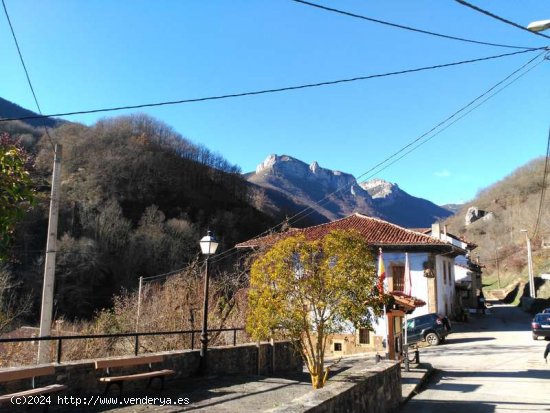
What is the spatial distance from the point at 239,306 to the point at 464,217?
89752mm

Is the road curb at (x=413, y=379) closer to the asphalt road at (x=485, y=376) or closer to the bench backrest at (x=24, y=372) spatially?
the asphalt road at (x=485, y=376)

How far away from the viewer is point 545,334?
24.5m

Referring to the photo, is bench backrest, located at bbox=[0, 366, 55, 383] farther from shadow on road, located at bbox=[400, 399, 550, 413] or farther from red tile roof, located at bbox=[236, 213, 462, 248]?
red tile roof, located at bbox=[236, 213, 462, 248]

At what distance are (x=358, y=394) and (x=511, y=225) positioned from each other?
267 feet

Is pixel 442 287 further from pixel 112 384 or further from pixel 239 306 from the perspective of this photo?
pixel 112 384

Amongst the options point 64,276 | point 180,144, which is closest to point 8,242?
point 64,276

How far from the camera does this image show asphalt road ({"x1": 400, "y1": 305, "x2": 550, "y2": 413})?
33.3 ft

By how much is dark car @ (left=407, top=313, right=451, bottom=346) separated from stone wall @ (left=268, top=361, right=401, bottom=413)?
15.6 meters

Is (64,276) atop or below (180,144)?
below

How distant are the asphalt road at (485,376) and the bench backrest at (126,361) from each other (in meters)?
5.10

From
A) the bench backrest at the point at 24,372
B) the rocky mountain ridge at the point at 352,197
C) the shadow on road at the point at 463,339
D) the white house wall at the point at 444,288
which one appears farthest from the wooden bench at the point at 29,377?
the rocky mountain ridge at the point at 352,197

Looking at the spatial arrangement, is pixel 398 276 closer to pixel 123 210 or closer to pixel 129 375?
pixel 129 375

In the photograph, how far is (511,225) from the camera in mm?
78562

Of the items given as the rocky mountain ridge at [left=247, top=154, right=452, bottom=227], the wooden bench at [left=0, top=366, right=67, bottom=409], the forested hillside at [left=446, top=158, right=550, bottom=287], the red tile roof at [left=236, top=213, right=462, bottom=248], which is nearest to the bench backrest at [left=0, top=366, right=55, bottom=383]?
the wooden bench at [left=0, top=366, right=67, bottom=409]
